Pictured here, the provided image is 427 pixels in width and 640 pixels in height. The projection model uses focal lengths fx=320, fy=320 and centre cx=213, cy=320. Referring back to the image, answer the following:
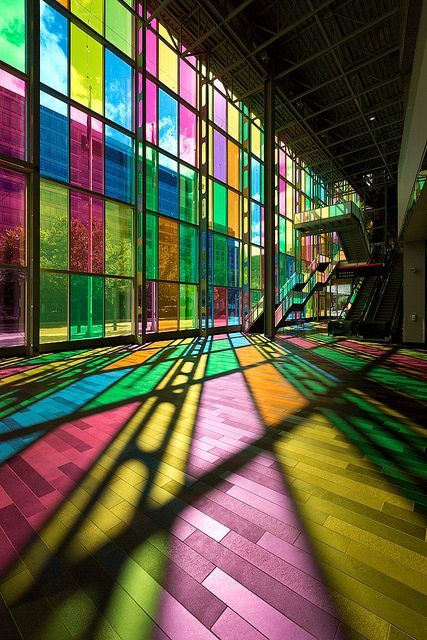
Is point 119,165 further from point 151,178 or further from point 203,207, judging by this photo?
point 203,207

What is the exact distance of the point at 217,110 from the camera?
14.7 metres

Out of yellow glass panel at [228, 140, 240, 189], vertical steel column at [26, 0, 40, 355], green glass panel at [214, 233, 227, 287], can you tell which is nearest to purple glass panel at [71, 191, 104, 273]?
vertical steel column at [26, 0, 40, 355]

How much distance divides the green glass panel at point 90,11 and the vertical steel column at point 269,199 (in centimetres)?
667

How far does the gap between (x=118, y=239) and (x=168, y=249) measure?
222cm

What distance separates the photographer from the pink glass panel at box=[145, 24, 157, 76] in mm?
11289

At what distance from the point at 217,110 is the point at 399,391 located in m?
14.6

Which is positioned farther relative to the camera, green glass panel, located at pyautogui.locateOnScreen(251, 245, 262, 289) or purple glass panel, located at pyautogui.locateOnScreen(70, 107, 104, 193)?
green glass panel, located at pyautogui.locateOnScreen(251, 245, 262, 289)

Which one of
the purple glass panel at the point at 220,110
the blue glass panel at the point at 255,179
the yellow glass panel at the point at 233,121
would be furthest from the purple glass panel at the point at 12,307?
the blue glass panel at the point at 255,179

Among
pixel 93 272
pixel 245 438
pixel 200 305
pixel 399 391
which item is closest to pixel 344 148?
pixel 200 305

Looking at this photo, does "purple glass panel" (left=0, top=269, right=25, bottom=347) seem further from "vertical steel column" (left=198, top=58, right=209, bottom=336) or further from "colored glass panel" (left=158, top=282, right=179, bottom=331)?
"vertical steel column" (left=198, top=58, right=209, bottom=336)

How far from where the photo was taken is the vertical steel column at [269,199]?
518 inches

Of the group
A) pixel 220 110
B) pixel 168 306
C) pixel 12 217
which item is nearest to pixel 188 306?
pixel 168 306

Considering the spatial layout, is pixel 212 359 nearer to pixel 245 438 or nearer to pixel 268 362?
pixel 268 362

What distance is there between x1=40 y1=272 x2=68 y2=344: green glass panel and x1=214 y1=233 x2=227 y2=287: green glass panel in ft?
23.0
